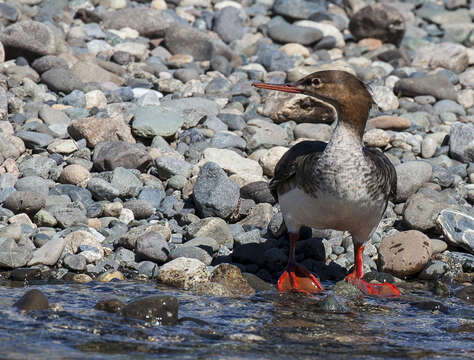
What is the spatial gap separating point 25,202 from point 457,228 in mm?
4117

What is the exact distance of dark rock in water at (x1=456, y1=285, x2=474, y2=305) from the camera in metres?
7.46

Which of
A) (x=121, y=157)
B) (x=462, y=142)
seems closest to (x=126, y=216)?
(x=121, y=157)

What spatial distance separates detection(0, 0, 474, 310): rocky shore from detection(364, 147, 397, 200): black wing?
29.9 inches

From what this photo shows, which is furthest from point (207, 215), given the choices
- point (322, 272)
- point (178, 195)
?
point (322, 272)

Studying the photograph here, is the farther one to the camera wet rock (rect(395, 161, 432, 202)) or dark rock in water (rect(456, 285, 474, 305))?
wet rock (rect(395, 161, 432, 202))

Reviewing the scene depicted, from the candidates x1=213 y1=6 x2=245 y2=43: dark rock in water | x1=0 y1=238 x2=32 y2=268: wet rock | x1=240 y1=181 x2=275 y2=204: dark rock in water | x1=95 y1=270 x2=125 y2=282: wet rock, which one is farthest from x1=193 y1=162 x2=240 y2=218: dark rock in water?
x1=213 y1=6 x2=245 y2=43: dark rock in water

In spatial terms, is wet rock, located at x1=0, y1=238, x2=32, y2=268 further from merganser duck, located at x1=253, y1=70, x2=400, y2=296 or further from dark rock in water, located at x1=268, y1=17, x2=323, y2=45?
dark rock in water, located at x1=268, y1=17, x2=323, y2=45

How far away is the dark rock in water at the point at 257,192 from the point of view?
9031mm

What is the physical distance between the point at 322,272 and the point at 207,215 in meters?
1.28

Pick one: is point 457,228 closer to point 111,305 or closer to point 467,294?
point 467,294

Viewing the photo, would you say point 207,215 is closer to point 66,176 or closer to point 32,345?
point 66,176

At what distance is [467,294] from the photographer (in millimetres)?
7523

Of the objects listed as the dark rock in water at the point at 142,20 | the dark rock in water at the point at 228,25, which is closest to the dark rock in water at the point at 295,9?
the dark rock in water at the point at 228,25

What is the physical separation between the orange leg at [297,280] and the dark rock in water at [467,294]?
1.19 meters
